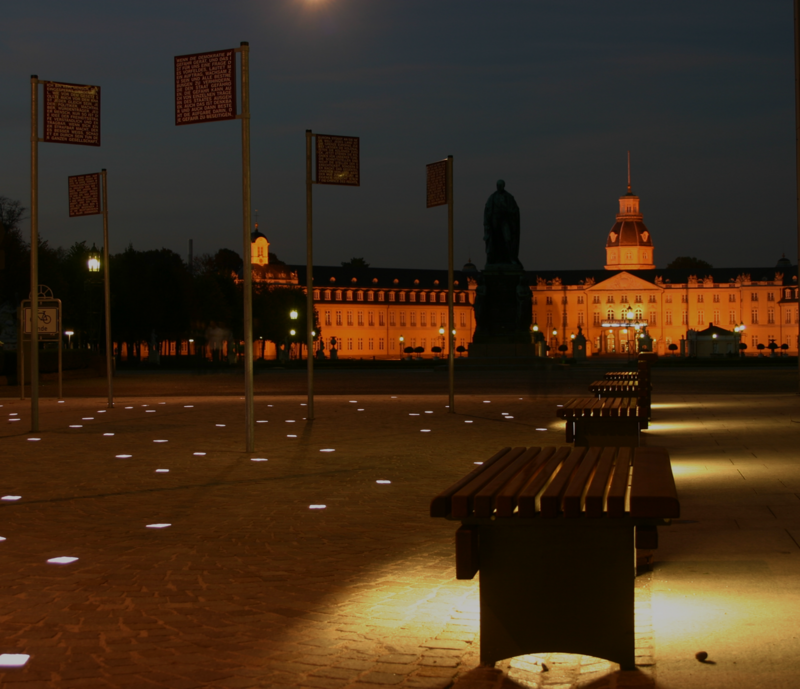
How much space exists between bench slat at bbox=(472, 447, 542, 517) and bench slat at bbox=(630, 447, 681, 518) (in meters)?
0.58

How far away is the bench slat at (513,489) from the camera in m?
4.52

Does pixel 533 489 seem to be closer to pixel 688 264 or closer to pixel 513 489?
pixel 513 489

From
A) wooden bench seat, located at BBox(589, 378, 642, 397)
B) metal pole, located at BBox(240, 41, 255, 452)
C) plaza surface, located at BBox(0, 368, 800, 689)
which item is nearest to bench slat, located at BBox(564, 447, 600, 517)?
plaza surface, located at BBox(0, 368, 800, 689)

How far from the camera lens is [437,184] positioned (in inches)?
834

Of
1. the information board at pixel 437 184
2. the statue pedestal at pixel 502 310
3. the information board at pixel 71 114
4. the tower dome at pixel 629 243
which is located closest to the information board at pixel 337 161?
the information board at pixel 437 184

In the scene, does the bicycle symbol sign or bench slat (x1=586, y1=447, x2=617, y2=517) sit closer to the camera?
bench slat (x1=586, y1=447, x2=617, y2=517)

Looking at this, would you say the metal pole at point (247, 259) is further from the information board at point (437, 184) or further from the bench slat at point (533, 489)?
the bench slat at point (533, 489)

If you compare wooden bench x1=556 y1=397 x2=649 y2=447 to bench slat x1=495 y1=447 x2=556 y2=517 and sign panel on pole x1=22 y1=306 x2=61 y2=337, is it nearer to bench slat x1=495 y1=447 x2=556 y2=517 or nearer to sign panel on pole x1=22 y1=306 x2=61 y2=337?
bench slat x1=495 y1=447 x2=556 y2=517

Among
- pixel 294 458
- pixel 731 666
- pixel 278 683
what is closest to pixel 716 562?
pixel 731 666

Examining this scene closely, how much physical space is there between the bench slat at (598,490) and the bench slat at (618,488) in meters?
0.03

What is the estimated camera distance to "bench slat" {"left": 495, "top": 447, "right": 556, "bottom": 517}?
14.8ft

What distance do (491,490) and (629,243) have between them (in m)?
183

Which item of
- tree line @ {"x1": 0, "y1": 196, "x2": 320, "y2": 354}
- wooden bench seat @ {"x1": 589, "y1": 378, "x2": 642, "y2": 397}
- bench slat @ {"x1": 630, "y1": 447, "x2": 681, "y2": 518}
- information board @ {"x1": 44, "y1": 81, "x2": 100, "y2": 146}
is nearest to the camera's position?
bench slat @ {"x1": 630, "y1": 447, "x2": 681, "y2": 518}

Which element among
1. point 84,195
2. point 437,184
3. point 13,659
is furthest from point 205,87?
point 13,659
